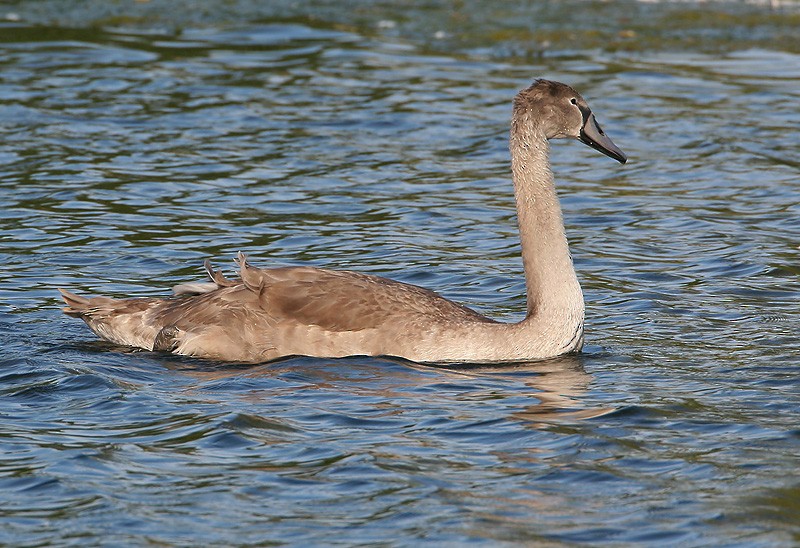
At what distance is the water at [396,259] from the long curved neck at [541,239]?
0.37 metres

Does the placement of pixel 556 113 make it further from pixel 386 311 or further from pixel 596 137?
pixel 386 311

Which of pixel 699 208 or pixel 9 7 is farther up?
pixel 9 7

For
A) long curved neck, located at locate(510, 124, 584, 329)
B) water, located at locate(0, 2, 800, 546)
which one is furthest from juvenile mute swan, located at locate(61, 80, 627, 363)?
water, located at locate(0, 2, 800, 546)

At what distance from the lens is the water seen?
7.22m

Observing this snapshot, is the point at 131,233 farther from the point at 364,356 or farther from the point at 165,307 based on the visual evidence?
the point at 364,356

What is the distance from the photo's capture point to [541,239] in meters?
10.1

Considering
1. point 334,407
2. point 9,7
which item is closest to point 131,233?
point 334,407

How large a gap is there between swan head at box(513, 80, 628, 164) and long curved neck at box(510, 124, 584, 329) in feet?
0.23

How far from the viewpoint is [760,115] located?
16984 mm

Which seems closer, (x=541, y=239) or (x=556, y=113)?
(x=541, y=239)

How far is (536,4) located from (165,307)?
45.4 feet

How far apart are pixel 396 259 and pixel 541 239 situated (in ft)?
8.78

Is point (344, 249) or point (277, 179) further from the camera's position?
point (277, 179)

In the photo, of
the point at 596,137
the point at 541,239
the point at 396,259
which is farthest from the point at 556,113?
the point at 396,259
